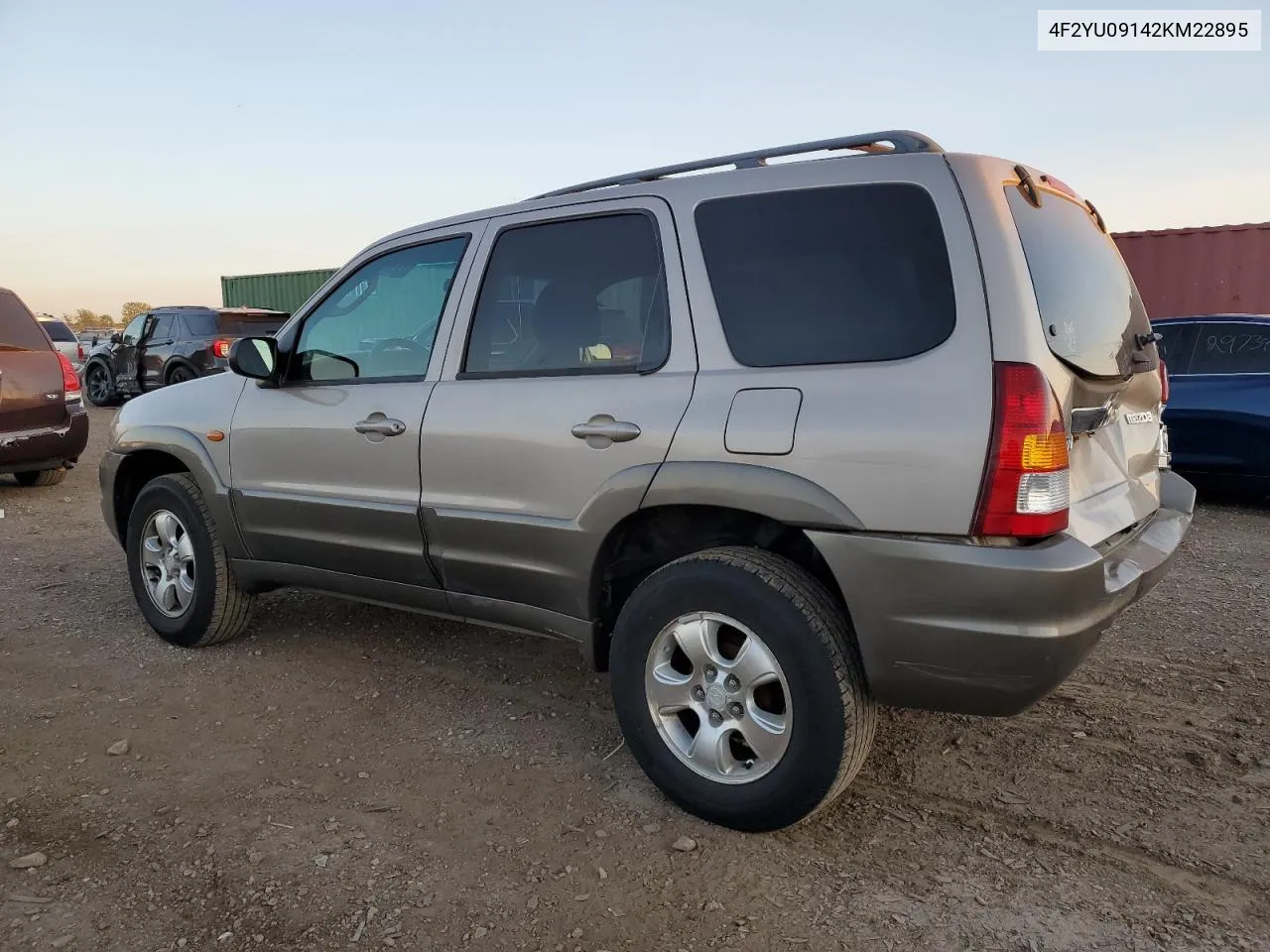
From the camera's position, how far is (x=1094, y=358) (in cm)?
249

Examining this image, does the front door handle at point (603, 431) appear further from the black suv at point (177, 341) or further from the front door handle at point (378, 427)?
the black suv at point (177, 341)

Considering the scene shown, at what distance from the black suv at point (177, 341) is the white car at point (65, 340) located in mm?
677

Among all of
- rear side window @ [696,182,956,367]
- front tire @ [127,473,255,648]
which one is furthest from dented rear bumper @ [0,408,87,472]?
rear side window @ [696,182,956,367]

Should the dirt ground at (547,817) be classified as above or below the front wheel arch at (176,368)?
below

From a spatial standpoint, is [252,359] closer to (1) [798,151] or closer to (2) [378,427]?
(2) [378,427]

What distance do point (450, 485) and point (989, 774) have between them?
78.4 inches

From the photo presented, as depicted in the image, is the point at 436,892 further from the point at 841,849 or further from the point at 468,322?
the point at 468,322

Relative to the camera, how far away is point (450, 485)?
3.20 meters

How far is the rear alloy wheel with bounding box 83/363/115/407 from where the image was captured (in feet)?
54.1

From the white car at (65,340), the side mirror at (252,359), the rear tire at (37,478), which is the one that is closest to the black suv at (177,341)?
the white car at (65,340)

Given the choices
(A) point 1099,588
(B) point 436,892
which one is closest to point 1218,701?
(A) point 1099,588

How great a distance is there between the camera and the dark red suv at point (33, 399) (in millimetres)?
7566

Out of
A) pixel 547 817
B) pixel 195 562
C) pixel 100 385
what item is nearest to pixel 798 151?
pixel 547 817

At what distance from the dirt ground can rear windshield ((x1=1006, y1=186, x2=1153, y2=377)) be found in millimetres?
1308
